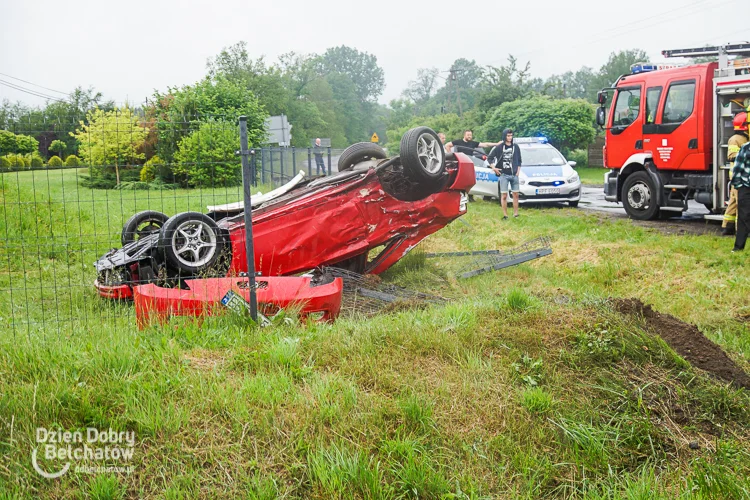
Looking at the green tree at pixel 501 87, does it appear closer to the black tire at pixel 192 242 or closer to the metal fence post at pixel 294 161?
the metal fence post at pixel 294 161

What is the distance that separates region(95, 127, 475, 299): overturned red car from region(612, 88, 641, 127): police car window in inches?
267

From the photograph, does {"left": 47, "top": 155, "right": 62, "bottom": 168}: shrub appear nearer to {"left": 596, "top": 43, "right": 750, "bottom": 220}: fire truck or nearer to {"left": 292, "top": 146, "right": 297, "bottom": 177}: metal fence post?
{"left": 596, "top": 43, "right": 750, "bottom": 220}: fire truck

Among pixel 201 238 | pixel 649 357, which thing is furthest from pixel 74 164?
pixel 649 357

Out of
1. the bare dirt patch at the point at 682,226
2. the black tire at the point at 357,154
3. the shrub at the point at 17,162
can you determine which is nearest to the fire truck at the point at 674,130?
the bare dirt patch at the point at 682,226

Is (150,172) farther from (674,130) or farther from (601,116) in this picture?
(601,116)

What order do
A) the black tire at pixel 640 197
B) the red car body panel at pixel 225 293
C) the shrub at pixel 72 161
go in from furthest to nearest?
the black tire at pixel 640 197
the shrub at pixel 72 161
the red car body panel at pixel 225 293

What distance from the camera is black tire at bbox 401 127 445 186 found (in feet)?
26.0

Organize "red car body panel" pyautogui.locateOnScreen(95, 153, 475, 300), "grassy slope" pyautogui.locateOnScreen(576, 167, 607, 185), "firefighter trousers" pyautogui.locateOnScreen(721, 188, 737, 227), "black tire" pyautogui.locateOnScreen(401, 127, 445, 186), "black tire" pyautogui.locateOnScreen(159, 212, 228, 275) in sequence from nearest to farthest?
"black tire" pyautogui.locateOnScreen(159, 212, 228, 275) → "red car body panel" pyautogui.locateOnScreen(95, 153, 475, 300) → "black tire" pyautogui.locateOnScreen(401, 127, 445, 186) → "firefighter trousers" pyautogui.locateOnScreen(721, 188, 737, 227) → "grassy slope" pyautogui.locateOnScreen(576, 167, 607, 185)

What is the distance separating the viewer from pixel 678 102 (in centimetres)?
1295

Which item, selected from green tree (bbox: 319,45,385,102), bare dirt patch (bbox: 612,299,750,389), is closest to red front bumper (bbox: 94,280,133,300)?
bare dirt patch (bbox: 612,299,750,389)

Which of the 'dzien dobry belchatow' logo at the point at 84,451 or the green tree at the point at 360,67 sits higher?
the green tree at the point at 360,67

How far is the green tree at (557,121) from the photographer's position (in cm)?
Answer: 3491

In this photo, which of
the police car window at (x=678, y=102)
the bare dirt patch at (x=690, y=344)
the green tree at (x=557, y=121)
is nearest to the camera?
the bare dirt patch at (x=690, y=344)

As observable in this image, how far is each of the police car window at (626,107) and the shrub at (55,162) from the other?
1131 centimetres
